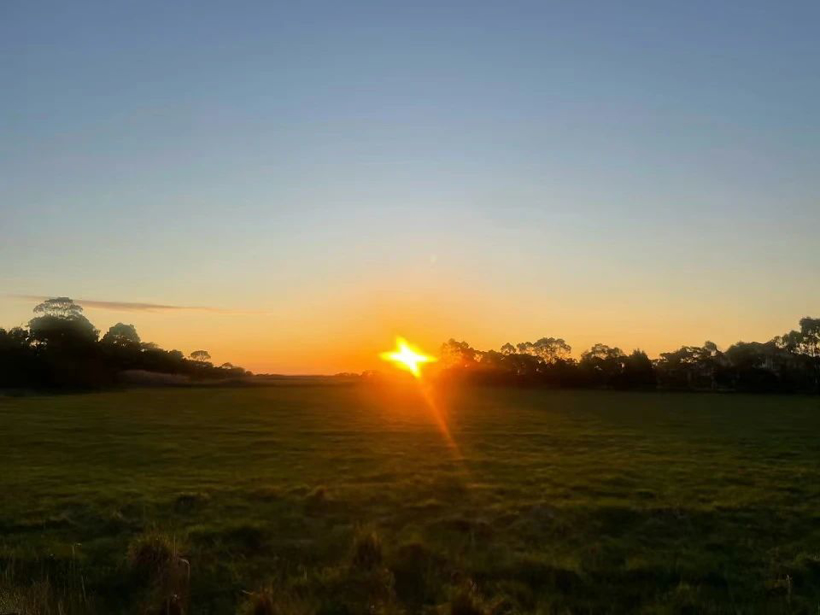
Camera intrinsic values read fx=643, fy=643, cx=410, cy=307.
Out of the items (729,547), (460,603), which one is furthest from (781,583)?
(460,603)

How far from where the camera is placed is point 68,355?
109 m

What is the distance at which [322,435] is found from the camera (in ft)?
121

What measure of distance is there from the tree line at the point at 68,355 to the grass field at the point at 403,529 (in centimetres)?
8295

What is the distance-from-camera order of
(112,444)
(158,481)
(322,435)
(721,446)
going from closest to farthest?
(158,481)
(112,444)
(721,446)
(322,435)

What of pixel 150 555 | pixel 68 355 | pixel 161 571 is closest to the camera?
pixel 161 571

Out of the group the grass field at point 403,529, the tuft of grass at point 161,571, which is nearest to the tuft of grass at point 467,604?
the grass field at point 403,529

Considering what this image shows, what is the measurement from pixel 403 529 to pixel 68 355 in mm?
109355

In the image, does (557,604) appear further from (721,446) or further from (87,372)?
(87,372)

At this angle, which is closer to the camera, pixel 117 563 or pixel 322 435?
pixel 117 563

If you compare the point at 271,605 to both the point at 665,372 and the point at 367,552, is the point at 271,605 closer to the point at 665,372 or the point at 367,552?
the point at 367,552

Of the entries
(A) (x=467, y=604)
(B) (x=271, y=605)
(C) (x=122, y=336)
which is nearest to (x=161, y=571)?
(B) (x=271, y=605)

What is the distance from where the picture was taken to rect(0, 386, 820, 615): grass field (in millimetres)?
11945

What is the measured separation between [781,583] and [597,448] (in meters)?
20.3

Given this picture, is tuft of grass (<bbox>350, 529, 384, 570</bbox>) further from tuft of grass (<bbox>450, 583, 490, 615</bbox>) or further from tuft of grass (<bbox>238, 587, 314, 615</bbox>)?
tuft of grass (<bbox>450, 583, 490, 615</bbox>)
